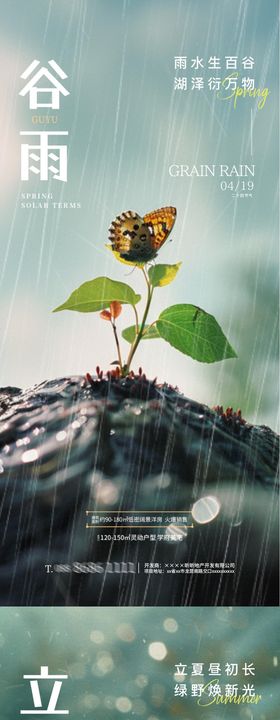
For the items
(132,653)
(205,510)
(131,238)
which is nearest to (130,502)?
(205,510)

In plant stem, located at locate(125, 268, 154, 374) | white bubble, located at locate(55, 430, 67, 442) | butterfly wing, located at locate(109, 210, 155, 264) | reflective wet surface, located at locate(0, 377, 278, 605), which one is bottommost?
reflective wet surface, located at locate(0, 377, 278, 605)

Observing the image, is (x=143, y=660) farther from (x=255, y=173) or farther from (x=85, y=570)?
(x=255, y=173)

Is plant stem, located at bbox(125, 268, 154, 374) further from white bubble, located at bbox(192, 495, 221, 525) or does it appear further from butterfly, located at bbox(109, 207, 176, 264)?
white bubble, located at bbox(192, 495, 221, 525)

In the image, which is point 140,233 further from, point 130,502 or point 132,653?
point 132,653

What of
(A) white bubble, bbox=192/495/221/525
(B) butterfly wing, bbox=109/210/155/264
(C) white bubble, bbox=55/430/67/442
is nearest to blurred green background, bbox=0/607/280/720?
(A) white bubble, bbox=192/495/221/525

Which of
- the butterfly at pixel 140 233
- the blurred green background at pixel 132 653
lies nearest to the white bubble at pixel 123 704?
the blurred green background at pixel 132 653

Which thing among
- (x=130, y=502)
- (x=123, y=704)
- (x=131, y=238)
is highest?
(x=131, y=238)

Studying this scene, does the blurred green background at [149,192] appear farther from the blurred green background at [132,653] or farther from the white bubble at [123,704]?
the white bubble at [123,704]
